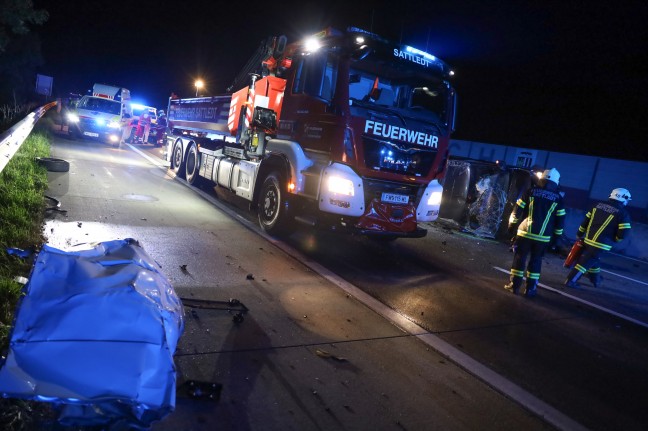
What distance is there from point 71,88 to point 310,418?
217ft

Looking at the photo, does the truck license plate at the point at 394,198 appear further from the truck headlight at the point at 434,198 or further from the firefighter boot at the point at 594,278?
the firefighter boot at the point at 594,278

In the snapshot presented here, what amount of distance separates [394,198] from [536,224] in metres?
2.10

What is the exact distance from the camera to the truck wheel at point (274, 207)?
23.5 ft

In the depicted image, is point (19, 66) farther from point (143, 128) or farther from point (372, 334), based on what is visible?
point (372, 334)

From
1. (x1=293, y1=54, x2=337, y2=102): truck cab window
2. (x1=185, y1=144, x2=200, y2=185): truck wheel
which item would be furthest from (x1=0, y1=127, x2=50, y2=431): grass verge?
(x1=293, y1=54, x2=337, y2=102): truck cab window

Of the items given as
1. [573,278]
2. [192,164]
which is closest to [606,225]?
[573,278]

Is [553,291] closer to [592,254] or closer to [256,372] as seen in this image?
[592,254]

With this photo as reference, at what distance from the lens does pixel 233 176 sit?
29.7 feet

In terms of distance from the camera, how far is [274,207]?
24.3 ft

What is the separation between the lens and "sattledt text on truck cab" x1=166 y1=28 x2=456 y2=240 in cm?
622

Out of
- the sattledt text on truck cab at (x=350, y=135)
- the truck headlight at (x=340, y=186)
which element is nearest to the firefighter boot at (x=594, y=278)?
the sattledt text on truck cab at (x=350, y=135)

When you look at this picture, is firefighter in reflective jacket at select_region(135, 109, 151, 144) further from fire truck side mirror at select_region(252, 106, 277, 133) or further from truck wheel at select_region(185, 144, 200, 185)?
fire truck side mirror at select_region(252, 106, 277, 133)

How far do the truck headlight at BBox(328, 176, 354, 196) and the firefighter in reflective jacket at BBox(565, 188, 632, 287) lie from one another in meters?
4.41

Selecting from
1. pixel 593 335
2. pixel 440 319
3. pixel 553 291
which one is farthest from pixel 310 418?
pixel 553 291
